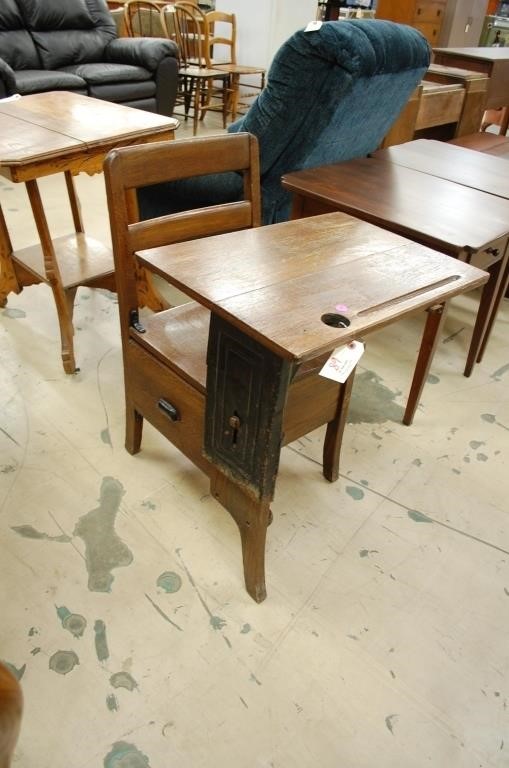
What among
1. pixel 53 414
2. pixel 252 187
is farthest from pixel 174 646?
pixel 252 187

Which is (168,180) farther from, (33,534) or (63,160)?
(33,534)

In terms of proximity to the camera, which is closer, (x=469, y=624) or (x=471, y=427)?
(x=469, y=624)

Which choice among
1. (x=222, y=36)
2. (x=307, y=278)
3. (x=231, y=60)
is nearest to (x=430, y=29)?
(x=231, y=60)

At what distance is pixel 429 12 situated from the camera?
4820mm

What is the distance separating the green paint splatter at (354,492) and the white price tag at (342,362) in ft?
2.21

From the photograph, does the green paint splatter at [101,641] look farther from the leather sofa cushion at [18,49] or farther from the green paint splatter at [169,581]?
the leather sofa cushion at [18,49]

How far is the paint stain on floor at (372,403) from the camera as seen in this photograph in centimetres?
174

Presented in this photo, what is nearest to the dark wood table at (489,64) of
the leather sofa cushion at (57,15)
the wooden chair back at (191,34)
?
the wooden chair back at (191,34)

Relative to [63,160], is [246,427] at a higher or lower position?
lower

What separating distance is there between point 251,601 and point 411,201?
3.91ft

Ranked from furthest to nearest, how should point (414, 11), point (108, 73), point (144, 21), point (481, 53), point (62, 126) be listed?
point (144, 21) < point (414, 11) < point (108, 73) < point (481, 53) < point (62, 126)

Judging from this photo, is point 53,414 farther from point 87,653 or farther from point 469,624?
point 469,624

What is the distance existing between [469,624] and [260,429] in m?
0.70

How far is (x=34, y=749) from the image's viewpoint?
946mm
